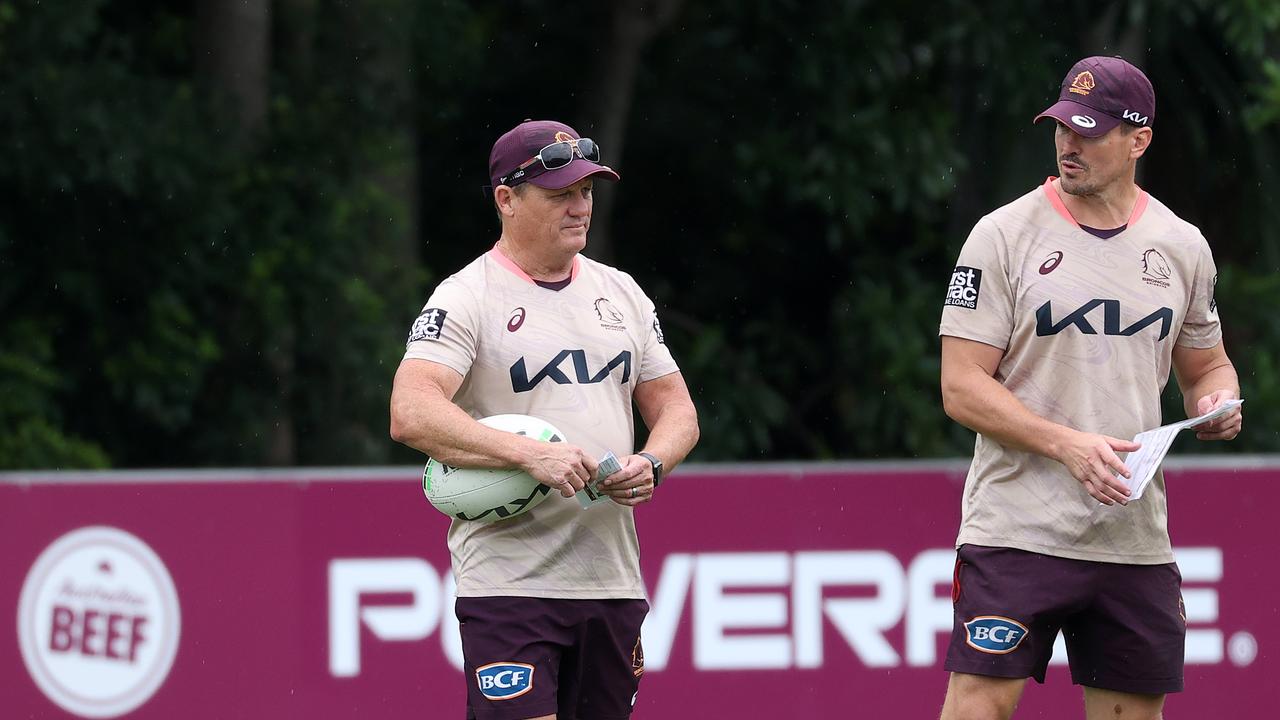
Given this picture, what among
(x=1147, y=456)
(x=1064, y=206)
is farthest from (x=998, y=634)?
(x=1064, y=206)

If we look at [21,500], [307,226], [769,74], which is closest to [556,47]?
[769,74]

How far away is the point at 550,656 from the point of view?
476cm

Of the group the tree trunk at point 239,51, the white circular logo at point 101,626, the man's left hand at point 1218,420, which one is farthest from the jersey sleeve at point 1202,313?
the tree trunk at point 239,51

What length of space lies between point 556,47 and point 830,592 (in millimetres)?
7595

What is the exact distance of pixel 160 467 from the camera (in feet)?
40.7

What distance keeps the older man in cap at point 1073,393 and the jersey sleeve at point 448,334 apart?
1.26m

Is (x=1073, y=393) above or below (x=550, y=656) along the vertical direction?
above

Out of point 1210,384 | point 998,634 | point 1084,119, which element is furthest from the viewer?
point 1210,384

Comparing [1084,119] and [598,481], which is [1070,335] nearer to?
[1084,119]

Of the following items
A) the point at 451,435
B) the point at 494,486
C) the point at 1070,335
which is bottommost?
the point at 494,486

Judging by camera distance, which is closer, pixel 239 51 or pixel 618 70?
pixel 239 51

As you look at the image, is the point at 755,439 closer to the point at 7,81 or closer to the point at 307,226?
the point at 307,226

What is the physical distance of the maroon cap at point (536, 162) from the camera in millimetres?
4723

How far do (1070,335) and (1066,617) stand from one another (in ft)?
2.53
